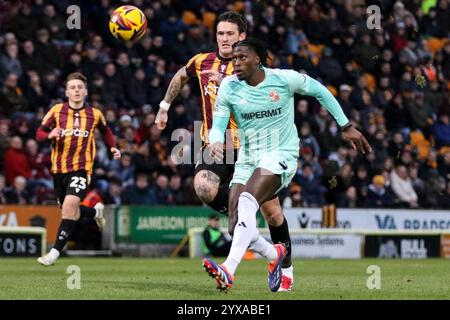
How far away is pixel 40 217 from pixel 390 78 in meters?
10.2

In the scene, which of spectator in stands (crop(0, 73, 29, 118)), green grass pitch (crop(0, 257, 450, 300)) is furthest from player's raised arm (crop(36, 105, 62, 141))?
spectator in stands (crop(0, 73, 29, 118))

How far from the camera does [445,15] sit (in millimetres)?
28578

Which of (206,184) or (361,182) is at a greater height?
(206,184)

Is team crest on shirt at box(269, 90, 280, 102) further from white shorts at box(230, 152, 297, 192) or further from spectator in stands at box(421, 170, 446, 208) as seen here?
spectator in stands at box(421, 170, 446, 208)

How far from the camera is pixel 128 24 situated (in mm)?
13148

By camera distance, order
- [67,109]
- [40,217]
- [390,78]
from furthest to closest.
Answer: [390,78] → [40,217] → [67,109]

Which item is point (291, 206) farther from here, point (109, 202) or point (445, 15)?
point (445, 15)

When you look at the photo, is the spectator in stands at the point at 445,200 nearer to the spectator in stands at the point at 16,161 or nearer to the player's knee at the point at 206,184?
the spectator in stands at the point at 16,161

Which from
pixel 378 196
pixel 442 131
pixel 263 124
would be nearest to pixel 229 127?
pixel 263 124

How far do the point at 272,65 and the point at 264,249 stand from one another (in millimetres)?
14237

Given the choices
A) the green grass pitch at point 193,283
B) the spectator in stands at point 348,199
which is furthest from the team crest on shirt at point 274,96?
the spectator in stands at point 348,199

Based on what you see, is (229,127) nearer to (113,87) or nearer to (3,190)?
(3,190)

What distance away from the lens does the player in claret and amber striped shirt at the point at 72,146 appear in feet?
46.5
